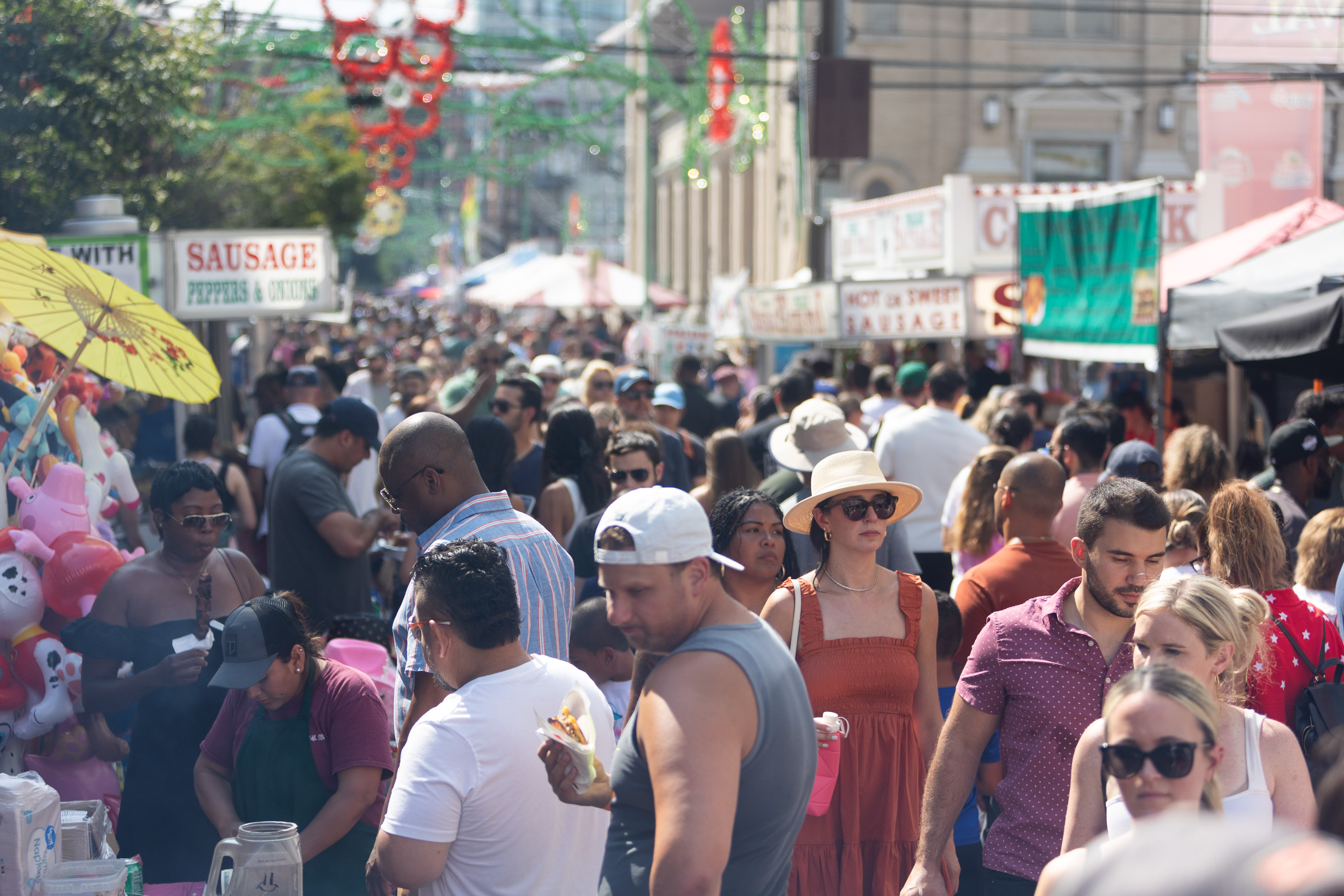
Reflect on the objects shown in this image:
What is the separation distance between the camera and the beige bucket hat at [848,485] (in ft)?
13.6

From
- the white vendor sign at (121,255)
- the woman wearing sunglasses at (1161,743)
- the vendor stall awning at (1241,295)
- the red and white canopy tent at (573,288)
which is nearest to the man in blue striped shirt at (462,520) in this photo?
the woman wearing sunglasses at (1161,743)

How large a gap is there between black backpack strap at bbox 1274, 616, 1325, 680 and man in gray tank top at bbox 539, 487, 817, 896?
2173 millimetres

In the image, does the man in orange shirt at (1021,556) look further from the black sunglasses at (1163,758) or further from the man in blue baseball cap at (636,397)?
the man in blue baseball cap at (636,397)

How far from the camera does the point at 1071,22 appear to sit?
26.7m

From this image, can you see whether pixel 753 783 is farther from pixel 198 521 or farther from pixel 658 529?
pixel 198 521

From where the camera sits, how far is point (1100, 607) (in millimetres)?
3537

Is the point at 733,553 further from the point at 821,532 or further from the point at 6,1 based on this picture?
the point at 6,1

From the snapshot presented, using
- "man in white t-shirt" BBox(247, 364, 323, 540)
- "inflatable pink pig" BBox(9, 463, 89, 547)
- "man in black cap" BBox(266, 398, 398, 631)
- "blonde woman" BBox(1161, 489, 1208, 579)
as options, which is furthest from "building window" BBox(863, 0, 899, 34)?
"inflatable pink pig" BBox(9, 463, 89, 547)

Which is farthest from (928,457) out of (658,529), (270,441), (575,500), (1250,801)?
(658,529)

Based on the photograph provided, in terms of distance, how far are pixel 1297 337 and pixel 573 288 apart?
1610 centimetres

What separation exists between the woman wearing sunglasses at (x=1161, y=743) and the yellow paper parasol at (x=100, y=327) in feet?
12.2

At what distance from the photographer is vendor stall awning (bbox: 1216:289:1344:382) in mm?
7234

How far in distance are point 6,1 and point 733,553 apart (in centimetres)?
769

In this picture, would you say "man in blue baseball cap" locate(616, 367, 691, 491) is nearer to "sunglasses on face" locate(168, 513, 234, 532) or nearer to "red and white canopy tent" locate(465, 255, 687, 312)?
"sunglasses on face" locate(168, 513, 234, 532)
